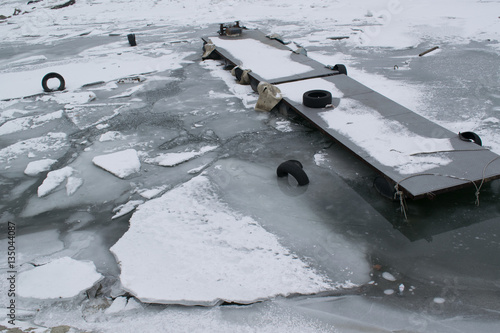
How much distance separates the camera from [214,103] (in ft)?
22.5

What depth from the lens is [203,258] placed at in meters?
3.39

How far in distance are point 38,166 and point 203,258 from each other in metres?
3.11

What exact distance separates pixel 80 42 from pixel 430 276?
497 inches

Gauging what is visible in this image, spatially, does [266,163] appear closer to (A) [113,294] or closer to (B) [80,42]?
(A) [113,294]

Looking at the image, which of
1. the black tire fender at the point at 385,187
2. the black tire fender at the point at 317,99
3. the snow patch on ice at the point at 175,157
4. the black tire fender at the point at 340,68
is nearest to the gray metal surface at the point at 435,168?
the black tire fender at the point at 385,187

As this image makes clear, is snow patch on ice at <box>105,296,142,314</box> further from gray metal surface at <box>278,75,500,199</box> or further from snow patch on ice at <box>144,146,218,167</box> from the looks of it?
gray metal surface at <box>278,75,500,199</box>

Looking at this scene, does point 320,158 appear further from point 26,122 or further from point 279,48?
point 26,122

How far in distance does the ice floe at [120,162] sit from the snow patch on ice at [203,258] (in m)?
0.89

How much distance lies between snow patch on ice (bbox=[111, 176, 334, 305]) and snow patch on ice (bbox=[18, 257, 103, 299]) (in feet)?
0.95

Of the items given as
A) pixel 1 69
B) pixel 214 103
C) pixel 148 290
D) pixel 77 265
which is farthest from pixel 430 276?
pixel 1 69

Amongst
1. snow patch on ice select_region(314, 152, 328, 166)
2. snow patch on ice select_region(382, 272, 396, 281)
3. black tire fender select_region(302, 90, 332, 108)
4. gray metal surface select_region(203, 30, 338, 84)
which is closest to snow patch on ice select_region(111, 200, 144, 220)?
snow patch on ice select_region(314, 152, 328, 166)

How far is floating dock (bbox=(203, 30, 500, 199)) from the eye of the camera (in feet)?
12.5

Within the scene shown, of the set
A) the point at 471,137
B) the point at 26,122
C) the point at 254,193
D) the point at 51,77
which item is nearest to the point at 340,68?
the point at 471,137

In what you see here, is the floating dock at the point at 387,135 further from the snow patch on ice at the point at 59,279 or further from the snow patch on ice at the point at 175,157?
the snow patch on ice at the point at 59,279
